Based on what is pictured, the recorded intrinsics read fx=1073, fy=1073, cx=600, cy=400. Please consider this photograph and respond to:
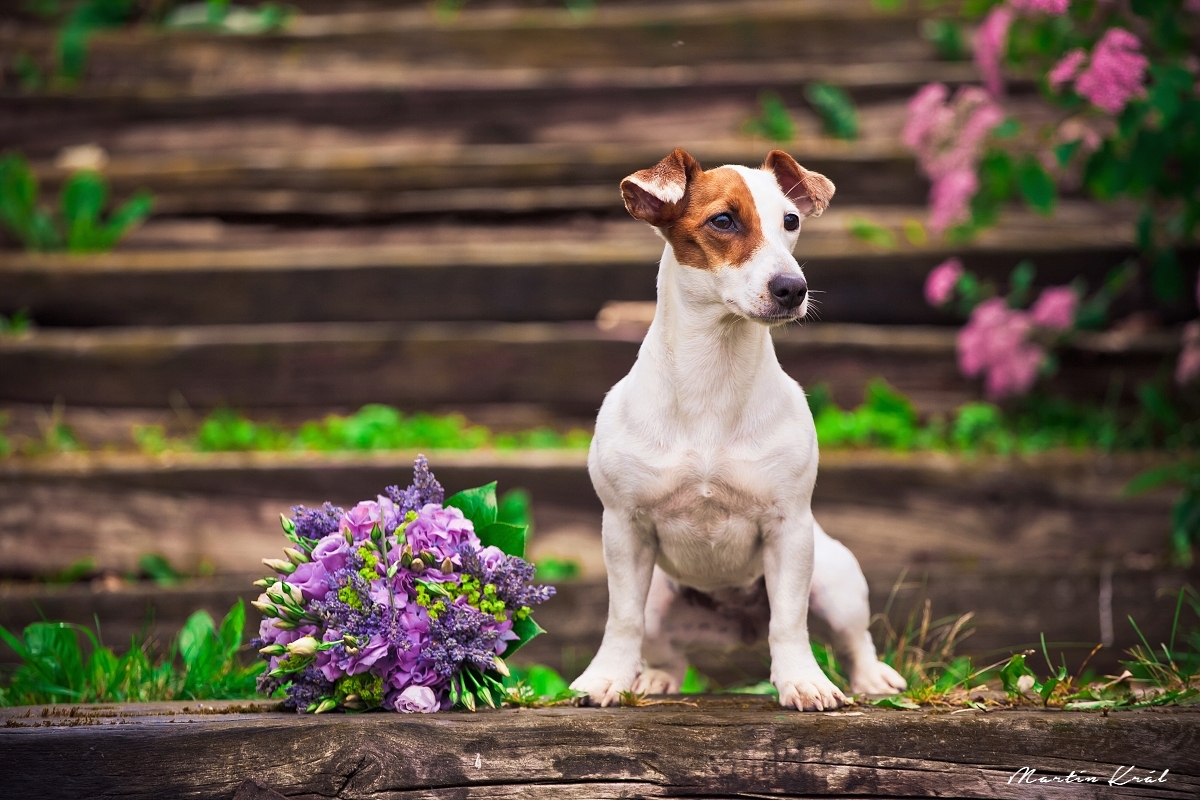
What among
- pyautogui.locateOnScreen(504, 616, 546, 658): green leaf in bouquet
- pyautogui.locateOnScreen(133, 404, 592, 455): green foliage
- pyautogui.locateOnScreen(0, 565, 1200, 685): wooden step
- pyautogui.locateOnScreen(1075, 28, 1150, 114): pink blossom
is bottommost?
pyautogui.locateOnScreen(0, 565, 1200, 685): wooden step

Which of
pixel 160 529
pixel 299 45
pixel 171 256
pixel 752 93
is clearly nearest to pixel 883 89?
pixel 752 93

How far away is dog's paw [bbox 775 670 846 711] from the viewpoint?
225cm

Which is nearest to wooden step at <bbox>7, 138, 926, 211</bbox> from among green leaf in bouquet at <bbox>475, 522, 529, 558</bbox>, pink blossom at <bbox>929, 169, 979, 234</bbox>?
pink blossom at <bbox>929, 169, 979, 234</bbox>

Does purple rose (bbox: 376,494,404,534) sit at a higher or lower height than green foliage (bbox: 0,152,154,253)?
lower

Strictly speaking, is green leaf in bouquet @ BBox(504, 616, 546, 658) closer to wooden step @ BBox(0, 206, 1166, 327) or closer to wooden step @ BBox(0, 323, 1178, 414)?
wooden step @ BBox(0, 323, 1178, 414)

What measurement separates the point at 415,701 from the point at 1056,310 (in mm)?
3192

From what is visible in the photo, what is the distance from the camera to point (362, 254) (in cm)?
505

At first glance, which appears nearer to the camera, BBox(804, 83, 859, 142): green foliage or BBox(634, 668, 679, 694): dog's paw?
BBox(634, 668, 679, 694): dog's paw

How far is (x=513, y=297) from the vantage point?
497cm

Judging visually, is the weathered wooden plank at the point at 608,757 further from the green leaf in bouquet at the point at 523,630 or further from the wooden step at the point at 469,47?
the wooden step at the point at 469,47

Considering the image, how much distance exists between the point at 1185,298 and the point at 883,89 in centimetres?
183

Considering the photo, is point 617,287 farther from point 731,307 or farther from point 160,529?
point 731,307

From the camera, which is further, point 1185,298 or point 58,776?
point 1185,298

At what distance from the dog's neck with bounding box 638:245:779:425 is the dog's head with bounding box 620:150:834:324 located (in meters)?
0.09
